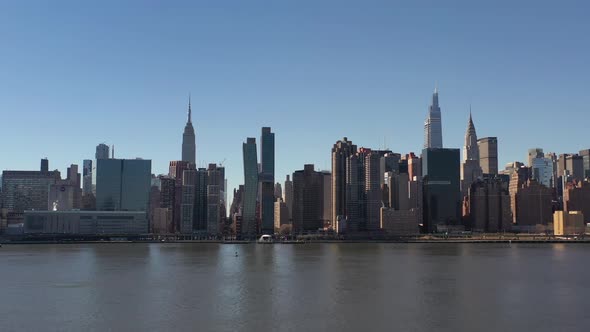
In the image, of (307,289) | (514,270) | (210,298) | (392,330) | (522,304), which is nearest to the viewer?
(392,330)

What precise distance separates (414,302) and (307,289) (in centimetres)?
1721

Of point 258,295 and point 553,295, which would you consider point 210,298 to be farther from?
point 553,295

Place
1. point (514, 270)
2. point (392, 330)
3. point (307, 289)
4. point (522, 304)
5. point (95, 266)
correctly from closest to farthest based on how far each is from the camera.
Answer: point (392, 330), point (522, 304), point (307, 289), point (514, 270), point (95, 266)

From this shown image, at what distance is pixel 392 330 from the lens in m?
54.7

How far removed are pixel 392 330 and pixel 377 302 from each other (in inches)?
591

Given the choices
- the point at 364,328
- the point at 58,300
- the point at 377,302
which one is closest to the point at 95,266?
the point at 58,300

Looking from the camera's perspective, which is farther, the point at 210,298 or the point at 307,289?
the point at 307,289

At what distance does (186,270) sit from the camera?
11369cm

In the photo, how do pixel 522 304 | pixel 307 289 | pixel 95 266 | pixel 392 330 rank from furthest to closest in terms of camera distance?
pixel 95 266
pixel 307 289
pixel 522 304
pixel 392 330

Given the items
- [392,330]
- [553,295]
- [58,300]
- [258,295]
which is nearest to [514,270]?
[553,295]

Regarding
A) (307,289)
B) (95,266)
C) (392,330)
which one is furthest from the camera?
(95,266)

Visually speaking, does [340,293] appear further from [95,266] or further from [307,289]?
[95,266]

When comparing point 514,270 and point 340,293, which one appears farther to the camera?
point 514,270

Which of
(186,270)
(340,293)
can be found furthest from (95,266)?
(340,293)
